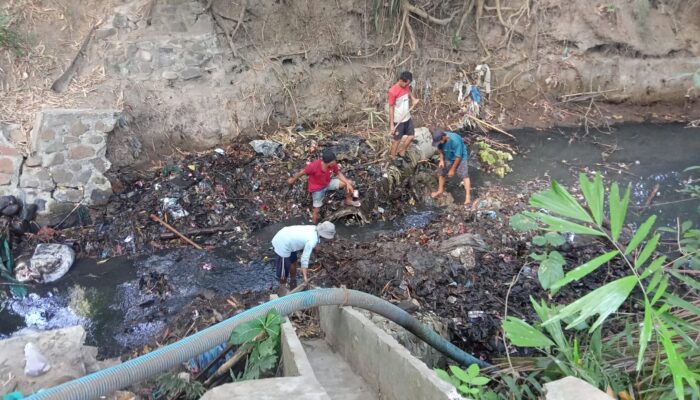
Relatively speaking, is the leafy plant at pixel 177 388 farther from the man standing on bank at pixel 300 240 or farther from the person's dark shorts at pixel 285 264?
the person's dark shorts at pixel 285 264

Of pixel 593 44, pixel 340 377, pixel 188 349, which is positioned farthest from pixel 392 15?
pixel 188 349

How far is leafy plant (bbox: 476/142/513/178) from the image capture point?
340 inches

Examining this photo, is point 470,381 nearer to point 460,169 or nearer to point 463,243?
point 463,243

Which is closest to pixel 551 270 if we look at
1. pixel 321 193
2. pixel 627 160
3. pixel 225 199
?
pixel 321 193

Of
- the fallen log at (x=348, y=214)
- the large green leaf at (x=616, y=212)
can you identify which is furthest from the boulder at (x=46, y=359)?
the fallen log at (x=348, y=214)

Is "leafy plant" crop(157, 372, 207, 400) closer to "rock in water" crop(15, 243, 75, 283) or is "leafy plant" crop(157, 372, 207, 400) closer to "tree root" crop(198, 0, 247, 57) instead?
"rock in water" crop(15, 243, 75, 283)

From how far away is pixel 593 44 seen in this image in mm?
10453

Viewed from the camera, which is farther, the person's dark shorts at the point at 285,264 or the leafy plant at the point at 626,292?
the person's dark shorts at the point at 285,264

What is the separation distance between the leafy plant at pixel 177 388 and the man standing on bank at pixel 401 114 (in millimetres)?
5374

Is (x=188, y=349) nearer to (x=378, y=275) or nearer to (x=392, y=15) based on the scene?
(x=378, y=275)

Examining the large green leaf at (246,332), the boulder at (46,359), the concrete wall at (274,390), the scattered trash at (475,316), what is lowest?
the scattered trash at (475,316)

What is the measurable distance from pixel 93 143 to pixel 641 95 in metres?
10.7

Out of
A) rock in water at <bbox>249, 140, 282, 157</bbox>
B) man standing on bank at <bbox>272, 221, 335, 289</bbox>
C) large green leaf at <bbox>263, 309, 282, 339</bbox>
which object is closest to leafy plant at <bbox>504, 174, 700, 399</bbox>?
large green leaf at <bbox>263, 309, 282, 339</bbox>

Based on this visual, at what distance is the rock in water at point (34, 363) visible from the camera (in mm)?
2865
